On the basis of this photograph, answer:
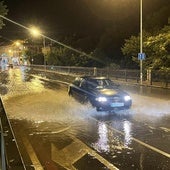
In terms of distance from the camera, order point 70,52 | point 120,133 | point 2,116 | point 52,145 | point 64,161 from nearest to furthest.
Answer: point 64,161
point 52,145
point 2,116
point 120,133
point 70,52

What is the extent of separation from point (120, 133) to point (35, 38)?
10869 centimetres

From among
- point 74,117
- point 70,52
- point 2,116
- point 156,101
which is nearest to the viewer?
point 2,116

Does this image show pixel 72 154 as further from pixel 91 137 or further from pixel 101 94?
pixel 101 94

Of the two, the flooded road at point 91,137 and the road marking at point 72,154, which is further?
the flooded road at point 91,137

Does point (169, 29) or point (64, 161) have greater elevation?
point (169, 29)

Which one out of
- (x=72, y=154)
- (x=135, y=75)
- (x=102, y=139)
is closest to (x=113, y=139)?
(x=102, y=139)

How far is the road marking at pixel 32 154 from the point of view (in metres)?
7.80

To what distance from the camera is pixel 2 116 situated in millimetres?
10609

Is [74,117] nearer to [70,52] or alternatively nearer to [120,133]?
[120,133]

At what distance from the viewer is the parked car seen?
15.6 metres

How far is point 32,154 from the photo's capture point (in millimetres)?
8859

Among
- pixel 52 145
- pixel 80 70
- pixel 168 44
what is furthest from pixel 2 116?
pixel 80 70

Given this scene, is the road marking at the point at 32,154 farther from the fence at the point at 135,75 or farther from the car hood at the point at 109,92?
the fence at the point at 135,75

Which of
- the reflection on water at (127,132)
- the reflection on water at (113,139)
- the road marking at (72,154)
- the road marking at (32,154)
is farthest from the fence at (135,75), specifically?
the road marking at (72,154)
